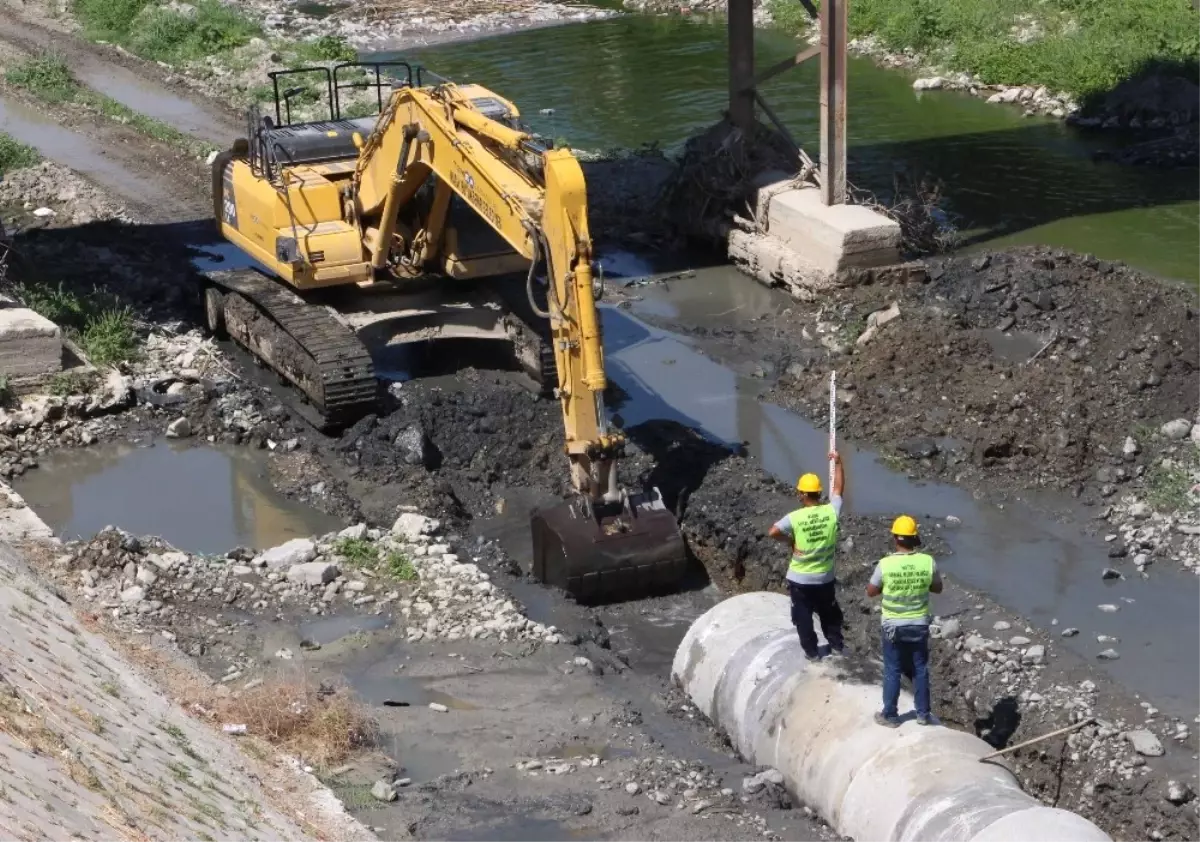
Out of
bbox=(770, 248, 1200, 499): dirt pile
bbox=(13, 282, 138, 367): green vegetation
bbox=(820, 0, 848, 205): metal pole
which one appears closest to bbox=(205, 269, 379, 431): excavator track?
bbox=(13, 282, 138, 367): green vegetation

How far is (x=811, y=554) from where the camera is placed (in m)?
10.7

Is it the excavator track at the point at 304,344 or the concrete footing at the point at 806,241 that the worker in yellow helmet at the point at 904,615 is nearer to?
the excavator track at the point at 304,344

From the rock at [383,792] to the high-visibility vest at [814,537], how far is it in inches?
111

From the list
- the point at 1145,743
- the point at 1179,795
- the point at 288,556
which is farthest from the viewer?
the point at 288,556

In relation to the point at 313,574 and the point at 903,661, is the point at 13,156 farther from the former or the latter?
the point at 903,661

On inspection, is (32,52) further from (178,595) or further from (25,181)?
(178,595)

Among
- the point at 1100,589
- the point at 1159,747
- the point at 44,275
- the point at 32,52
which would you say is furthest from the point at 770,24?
the point at 1159,747

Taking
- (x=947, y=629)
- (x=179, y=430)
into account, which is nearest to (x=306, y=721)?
(x=947, y=629)

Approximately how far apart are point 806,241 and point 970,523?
6.74m

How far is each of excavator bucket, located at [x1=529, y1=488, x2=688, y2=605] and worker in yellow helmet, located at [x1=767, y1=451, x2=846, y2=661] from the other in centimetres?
225

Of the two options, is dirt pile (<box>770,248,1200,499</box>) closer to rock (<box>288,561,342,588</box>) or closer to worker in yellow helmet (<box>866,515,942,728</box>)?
worker in yellow helmet (<box>866,515,942,728</box>)

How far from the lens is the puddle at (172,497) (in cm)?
1473

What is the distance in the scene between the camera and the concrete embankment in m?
7.99

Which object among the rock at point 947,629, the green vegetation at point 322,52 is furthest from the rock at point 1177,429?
the green vegetation at point 322,52
